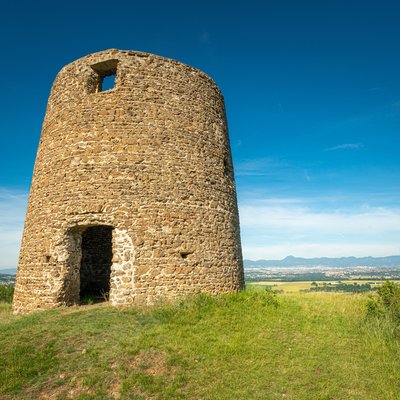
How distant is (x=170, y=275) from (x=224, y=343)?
10.2ft

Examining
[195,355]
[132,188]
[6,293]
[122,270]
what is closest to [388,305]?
[195,355]

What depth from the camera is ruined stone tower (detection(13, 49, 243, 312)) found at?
10117mm

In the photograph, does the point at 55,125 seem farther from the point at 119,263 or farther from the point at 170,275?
the point at 170,275

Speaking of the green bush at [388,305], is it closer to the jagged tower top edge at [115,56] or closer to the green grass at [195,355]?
the green grass at [195,355]

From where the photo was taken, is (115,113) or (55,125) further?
(55,125)

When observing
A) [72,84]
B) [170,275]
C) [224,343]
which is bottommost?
[224,343]

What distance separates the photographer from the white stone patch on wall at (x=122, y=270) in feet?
31.7

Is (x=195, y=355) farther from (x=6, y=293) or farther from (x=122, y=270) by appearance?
(x=6, y=293)

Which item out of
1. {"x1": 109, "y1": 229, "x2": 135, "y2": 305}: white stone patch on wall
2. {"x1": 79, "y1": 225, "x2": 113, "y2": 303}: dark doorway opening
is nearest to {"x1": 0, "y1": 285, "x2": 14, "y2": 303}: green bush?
{"x1": 79, "y1": 225, "x2": 113, "y2": 303}: dark doorway opening

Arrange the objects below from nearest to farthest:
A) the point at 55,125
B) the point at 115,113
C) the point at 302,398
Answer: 1. the point at 302,398
2. the point at 115,113
3. the point at 55,125

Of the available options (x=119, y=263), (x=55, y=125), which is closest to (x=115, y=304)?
(x=119, y=263)

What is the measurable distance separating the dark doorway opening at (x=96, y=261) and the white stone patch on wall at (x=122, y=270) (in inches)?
150

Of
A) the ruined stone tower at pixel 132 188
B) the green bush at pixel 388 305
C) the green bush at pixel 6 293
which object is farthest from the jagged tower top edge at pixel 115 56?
the green bush at pixel 6 293

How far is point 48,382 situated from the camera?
20.1 ft
